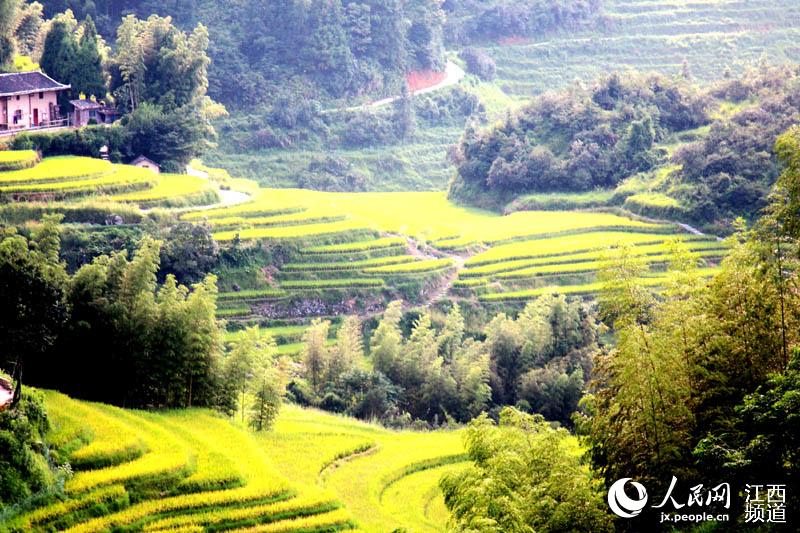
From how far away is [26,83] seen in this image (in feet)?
177

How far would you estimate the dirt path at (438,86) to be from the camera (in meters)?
80.4

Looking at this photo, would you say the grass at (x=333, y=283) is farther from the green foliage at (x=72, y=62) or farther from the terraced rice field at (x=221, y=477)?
the terraced rice field at (x=221, y=477)

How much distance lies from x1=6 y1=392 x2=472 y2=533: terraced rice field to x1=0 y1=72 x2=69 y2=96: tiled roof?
2817 cm

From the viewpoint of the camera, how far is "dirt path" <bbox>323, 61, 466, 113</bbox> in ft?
264

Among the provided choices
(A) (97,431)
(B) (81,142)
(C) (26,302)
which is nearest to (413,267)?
(B) (81,142)

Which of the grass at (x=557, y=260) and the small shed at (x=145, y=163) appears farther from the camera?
the small shed at (x=145, y=163)

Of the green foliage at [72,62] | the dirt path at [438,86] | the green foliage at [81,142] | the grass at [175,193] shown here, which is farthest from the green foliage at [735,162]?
the green foliage at [72,62]

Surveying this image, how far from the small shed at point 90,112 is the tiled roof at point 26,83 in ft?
3.51

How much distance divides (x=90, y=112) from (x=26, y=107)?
3175mm

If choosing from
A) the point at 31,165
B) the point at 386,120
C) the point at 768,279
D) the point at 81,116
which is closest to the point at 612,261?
the point at 768,279

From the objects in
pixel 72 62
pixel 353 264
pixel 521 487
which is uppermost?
pixel 72 62

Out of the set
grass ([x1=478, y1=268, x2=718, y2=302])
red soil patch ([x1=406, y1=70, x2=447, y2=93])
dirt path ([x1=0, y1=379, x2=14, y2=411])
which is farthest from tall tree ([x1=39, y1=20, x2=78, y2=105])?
dirt path ([x1=0, y1=379, x2=14, y2=411])

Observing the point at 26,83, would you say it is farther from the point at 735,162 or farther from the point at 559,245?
the point at 735,162

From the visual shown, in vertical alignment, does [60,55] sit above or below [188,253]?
above
